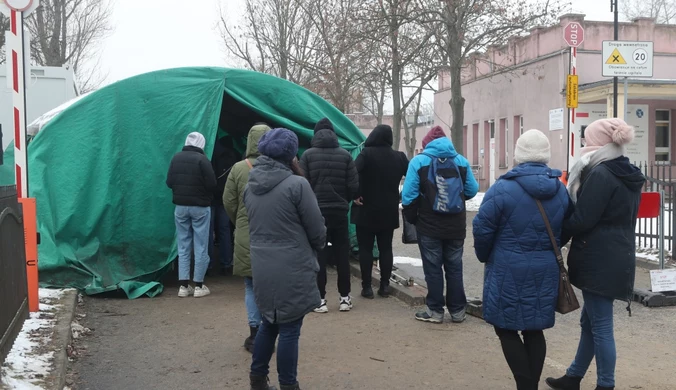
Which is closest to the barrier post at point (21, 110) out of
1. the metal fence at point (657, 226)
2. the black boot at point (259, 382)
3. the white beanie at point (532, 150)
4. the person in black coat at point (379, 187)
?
the black boot at point (259, 382)

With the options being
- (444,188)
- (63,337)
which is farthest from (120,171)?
(444,188)

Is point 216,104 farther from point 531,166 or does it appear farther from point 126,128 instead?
point 531,166

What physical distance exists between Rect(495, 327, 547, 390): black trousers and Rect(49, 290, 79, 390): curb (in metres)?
2.80

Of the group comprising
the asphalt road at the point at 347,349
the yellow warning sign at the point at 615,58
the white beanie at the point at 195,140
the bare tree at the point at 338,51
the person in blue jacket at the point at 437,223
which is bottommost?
the asphalt road at the point at 347,349

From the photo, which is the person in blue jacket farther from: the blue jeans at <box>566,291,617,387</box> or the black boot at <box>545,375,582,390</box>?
the blue jeans at <box>566,291,617,387</box>

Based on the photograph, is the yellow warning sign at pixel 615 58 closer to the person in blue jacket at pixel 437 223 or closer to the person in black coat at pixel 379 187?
the person in black coat at pixel 379 187

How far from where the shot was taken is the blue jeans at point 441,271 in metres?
6.41

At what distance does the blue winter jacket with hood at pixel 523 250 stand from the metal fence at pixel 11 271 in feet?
10.3

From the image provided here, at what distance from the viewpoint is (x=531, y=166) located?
4191mm

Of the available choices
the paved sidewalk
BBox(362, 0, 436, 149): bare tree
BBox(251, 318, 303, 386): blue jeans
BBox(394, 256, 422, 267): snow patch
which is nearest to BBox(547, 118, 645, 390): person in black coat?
the paved sidewalk

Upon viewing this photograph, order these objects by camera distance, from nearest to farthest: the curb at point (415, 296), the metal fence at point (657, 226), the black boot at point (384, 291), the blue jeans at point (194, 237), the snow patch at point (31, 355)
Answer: the snow patch at point (31, 355)
the curb at point (415, 296)
the black boot at point (384, 291)
the blue jeans at point (194, 237)
the metal fence at point (657, 226)

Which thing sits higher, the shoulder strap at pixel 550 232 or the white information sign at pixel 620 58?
the white information sign at pixel 620 58

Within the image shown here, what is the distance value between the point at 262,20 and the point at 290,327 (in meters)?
26.1

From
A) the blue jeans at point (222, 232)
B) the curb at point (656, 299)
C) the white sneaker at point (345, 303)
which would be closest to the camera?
the white sneaker at point (345, 303)
